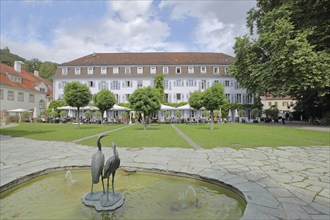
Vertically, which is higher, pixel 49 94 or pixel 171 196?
pixel 49 94

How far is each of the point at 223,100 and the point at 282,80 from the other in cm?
628

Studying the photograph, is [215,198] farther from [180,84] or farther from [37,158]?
[180,84]

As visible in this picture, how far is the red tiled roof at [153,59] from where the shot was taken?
45.9m

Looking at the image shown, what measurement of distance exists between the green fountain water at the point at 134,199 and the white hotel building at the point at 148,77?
3986cm

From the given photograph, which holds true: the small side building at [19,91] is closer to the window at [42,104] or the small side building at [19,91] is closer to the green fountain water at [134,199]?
the window at [42,104]

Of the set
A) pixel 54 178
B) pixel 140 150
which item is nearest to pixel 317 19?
pixel 140 150

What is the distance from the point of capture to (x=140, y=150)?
30.0ft

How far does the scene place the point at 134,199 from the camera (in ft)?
14.8

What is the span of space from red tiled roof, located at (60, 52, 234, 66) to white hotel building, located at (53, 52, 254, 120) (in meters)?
0.25

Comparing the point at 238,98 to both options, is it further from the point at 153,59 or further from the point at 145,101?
the point at 145,101

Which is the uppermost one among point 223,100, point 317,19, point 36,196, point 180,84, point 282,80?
point 317,19

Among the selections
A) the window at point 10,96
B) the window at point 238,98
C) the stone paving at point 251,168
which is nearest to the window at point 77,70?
the window at point 10,96

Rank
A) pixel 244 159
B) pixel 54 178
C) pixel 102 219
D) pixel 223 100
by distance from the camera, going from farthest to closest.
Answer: pixel 223 100 → pixel 244 159 → pixel 54 178 → pixel 102 219

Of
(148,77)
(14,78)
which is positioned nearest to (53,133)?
(148,77)
